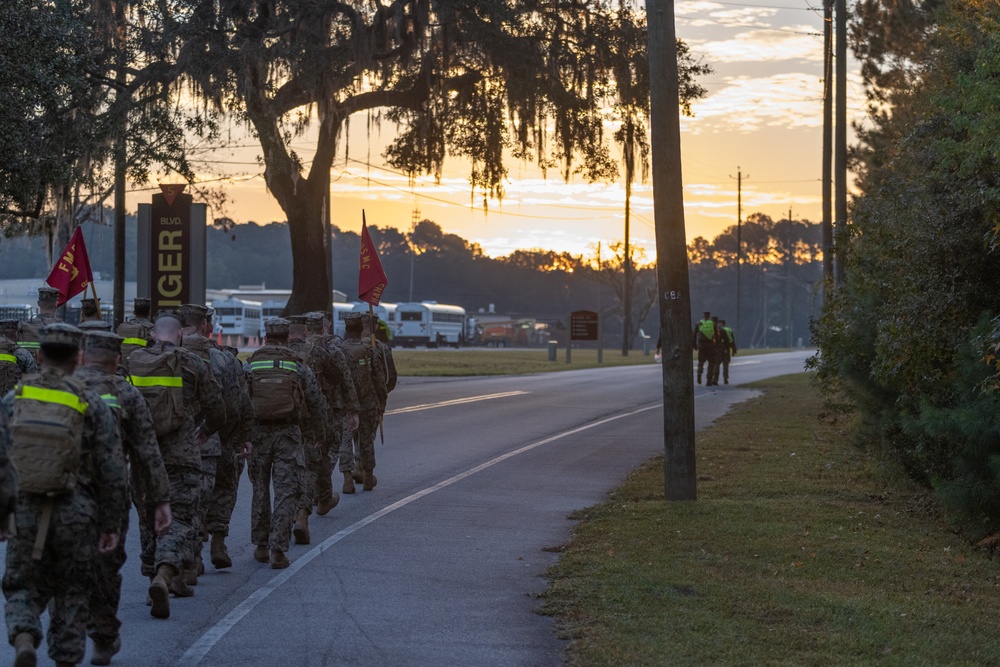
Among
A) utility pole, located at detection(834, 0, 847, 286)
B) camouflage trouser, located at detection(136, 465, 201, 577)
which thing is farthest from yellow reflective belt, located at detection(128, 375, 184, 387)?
utility pole, located at detection(834, 0, 847, 286)

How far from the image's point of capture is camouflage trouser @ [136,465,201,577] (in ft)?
27.8

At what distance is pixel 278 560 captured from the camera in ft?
31.8

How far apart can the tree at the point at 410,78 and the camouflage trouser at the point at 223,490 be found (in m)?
16.0

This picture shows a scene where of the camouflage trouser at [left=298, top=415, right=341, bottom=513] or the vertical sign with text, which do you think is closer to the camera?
the camouflage trouser at [left=298, top=415, right=341, bottom=513]

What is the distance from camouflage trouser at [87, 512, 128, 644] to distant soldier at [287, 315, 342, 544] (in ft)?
10.9

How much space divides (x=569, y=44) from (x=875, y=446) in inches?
474

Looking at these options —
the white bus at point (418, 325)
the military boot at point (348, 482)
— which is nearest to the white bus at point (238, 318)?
the white bus at point (418, 325)

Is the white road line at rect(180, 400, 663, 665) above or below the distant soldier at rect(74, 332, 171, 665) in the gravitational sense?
below

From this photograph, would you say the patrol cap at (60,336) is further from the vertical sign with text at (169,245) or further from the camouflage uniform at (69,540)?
the vertical sign with text at (169,245)

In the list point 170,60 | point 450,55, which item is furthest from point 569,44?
point 170,60

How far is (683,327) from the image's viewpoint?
43.1ft

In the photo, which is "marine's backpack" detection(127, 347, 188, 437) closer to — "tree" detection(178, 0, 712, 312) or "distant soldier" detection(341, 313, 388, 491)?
"distant soldier" detection(341, 313, 388, 491)

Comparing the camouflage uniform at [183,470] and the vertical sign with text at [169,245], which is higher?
the vertical sign with text at [169,245]

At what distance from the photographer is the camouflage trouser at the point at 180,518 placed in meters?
8.47
